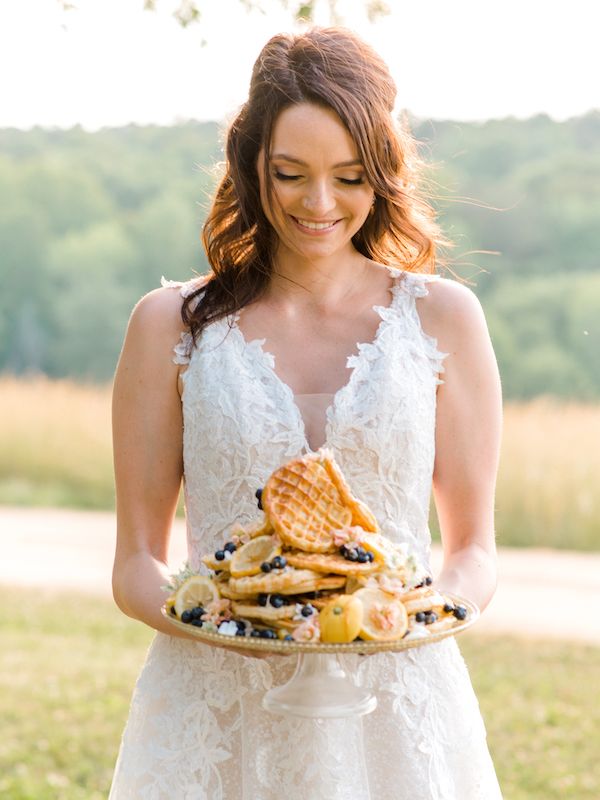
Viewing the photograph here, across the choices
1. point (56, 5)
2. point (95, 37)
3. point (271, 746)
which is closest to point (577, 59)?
point (95, 37)

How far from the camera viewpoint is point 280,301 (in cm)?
304

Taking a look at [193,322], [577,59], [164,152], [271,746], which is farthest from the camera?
[164,152]

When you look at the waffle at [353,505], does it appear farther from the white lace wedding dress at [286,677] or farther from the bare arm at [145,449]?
the bare arm at [145,449]

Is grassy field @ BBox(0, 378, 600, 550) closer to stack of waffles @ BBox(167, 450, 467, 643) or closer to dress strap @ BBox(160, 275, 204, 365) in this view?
dress strap @ BBox(160, 275, 204, 365)

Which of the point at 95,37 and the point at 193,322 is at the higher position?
the point at 95,37

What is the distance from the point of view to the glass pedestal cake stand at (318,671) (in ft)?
6.82

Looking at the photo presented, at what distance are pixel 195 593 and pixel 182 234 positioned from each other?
31.5 feet

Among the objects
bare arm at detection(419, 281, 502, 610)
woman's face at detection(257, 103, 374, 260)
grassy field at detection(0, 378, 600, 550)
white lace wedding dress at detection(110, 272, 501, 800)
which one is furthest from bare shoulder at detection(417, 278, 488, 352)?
grassy field at detection(0, 378, 600, 550)

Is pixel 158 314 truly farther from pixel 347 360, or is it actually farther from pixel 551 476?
pixel 551 476

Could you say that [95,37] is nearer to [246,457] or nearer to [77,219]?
[77,219]

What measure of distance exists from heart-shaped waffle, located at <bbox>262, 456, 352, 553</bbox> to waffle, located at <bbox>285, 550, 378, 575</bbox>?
2 centimetres

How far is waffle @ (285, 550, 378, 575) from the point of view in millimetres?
2156

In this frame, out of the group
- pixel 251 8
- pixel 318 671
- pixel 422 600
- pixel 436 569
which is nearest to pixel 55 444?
pixel 436 569

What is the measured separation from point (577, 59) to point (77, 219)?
5155 millimetres
